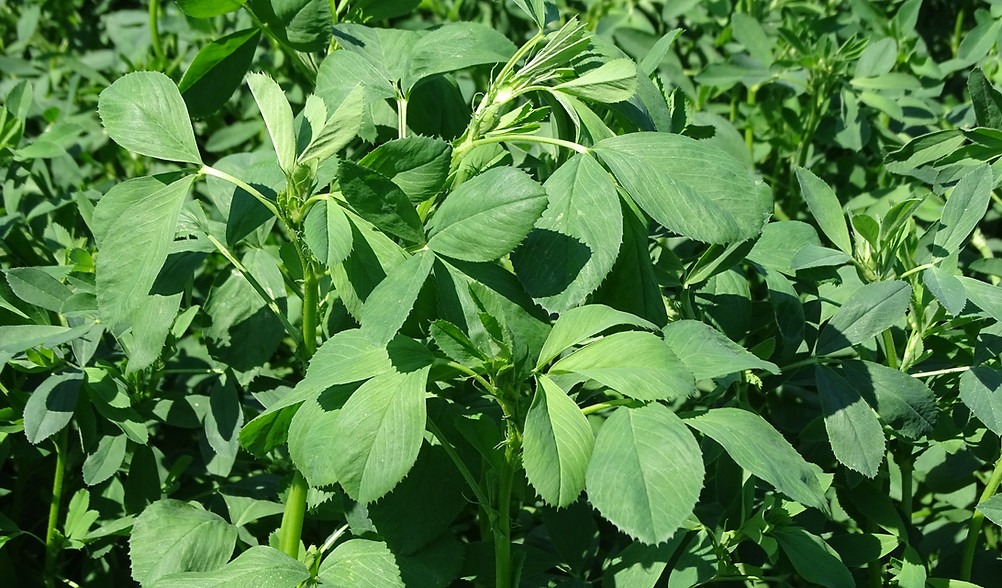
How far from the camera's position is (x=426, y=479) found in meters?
1.31

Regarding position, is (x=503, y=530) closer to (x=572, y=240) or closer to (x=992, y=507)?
(x=572, y=240)

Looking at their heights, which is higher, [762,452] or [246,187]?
[246,187]

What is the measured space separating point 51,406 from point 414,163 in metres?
0.74

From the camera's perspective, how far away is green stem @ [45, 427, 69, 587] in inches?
63.0

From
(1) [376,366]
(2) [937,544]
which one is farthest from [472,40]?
(2) [937,544]

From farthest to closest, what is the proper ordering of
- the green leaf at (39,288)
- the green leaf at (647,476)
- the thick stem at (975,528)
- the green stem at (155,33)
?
the green stem at (155,33) → the green leaf at (39,288) → the thick stem at (975,528) → the green leaf at (647,476)

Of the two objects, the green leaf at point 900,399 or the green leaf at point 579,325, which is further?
the green leaf at point 900,399

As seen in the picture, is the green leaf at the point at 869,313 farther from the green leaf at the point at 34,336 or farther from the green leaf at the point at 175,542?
the green leaf at the point at 34,336

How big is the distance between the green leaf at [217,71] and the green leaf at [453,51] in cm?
31

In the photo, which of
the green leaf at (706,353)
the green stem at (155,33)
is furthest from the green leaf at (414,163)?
the green stem at (155,33)

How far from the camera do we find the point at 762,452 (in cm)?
111

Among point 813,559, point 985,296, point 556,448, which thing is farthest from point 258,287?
point 985,296

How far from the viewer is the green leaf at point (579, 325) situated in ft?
3.58

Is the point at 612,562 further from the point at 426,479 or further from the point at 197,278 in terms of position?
the point at 197,278
